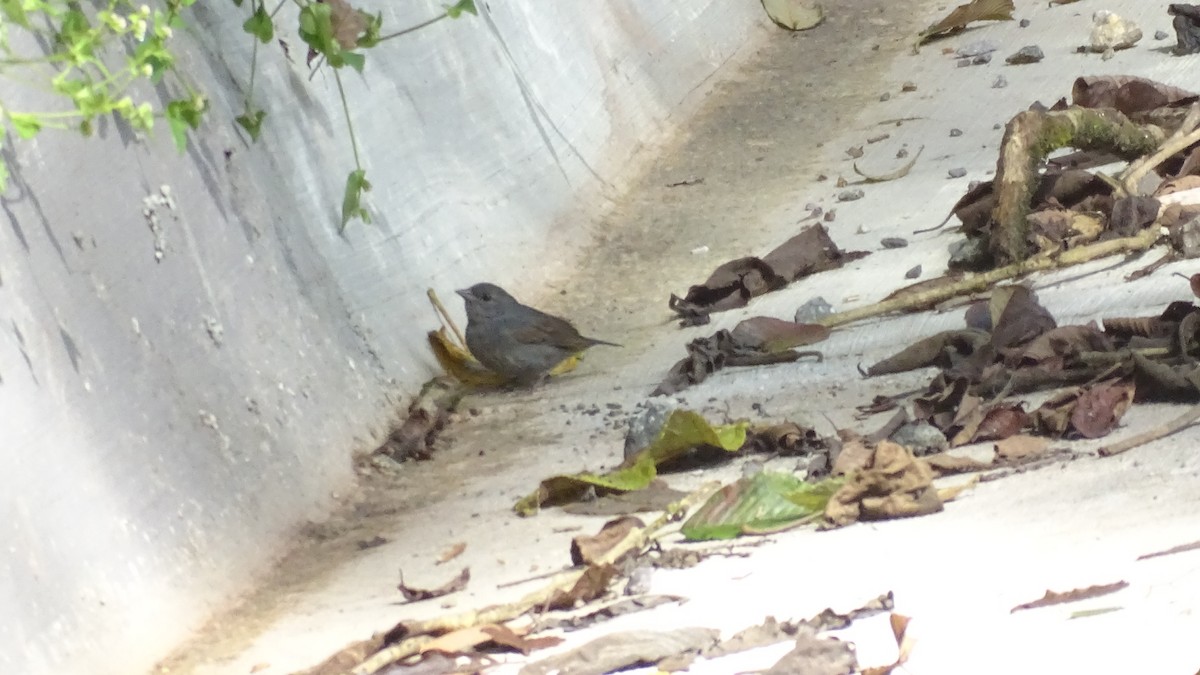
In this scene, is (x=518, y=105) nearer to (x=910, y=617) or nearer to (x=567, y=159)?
(x=567, y=159)

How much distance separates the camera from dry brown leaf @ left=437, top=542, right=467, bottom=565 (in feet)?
10.9

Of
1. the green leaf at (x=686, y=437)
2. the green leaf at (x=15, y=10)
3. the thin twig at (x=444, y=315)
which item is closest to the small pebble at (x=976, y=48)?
the thin twig at (x=444, y=315)

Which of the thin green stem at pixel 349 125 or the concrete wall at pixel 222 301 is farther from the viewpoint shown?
the thin green stem at pixel 349 125

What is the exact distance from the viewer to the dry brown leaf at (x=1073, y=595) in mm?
2191

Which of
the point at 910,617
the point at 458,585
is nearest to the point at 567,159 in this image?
the point at 458,585

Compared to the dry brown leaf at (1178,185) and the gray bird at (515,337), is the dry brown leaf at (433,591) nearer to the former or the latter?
the gray bird at (515,337)

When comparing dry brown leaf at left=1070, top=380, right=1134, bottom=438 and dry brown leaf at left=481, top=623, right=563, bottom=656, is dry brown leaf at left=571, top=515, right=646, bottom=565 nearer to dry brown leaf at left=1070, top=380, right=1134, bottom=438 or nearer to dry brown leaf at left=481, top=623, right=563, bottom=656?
dry brown leaf at left=481, top=623, right=563, bottom=656

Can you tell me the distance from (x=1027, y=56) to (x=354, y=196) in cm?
413

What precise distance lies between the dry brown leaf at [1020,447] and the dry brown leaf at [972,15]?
5392mm

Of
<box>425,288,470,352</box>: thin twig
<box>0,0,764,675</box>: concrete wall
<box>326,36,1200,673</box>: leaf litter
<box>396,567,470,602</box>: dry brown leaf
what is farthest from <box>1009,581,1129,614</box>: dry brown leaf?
<box>425,288,470,352</box>: thin twig

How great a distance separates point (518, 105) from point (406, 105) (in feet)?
2.84

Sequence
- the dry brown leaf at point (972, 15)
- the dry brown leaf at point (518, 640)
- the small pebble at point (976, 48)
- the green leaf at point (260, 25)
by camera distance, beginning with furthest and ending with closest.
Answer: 1. the dry brown leaf at point (972, 15)
2. the small pebble at point (976, 48)
3. the green leaf at point (260, 25)
4. the dry brown leaf at point (518, 640)

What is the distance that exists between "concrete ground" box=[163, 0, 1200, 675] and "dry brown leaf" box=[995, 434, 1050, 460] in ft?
0.43

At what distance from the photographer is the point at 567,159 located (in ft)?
20.7
